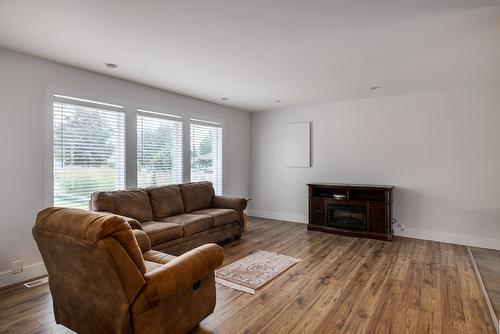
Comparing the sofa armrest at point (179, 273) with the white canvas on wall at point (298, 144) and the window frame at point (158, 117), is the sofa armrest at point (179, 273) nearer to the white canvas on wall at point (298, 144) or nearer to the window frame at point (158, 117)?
the window frame at point (158, 117)

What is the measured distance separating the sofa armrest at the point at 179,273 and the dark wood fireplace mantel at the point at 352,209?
3390mm

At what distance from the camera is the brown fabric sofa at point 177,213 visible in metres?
3.43

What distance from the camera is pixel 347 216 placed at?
5016 millimetres

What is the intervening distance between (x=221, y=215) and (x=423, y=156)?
140 inches

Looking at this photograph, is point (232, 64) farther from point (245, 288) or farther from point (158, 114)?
point (245, 288)

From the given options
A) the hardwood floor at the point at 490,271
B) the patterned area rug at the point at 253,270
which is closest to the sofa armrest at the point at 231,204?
the patterned area rug at the point at 253,270

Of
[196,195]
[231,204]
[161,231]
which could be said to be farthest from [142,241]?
[231,204]

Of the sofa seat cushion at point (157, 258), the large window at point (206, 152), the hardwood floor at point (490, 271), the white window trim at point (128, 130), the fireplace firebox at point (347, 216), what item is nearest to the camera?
the sofa seat cushion at point (157, 258)

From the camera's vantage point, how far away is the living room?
2.11 meters

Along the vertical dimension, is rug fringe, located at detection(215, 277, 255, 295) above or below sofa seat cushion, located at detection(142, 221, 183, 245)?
below

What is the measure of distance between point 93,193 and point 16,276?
3.73 ft

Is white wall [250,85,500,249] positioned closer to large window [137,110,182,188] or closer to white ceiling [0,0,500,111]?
white ceiling [0,0,500,111]

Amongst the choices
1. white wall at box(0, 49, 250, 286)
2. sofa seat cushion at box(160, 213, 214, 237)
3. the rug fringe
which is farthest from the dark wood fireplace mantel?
white wall at box(0, 49, 250, 286)

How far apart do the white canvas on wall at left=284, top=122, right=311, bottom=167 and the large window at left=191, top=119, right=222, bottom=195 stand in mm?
1517
